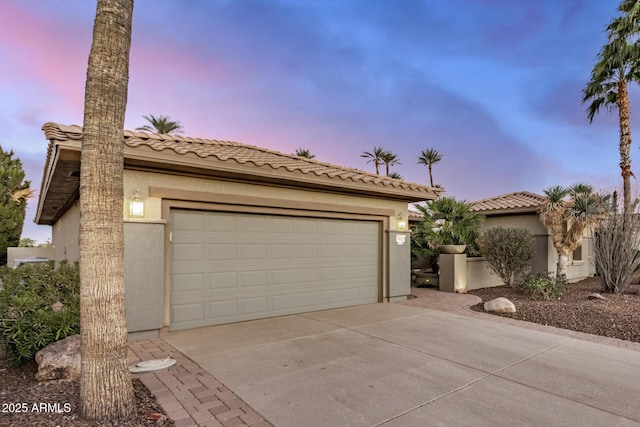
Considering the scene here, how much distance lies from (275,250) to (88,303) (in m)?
4.83

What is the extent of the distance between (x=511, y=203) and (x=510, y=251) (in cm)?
385

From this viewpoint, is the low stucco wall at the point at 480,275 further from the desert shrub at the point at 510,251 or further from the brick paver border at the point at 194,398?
the brick paver border at the point at 194,398

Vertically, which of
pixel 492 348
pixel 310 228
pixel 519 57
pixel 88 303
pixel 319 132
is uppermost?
pixel 519 57

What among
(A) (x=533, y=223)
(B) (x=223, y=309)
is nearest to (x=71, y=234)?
(B) (x=223, y=309)

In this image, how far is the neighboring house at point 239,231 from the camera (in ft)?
19.4

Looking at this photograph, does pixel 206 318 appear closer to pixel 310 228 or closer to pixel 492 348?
pixel 310 228

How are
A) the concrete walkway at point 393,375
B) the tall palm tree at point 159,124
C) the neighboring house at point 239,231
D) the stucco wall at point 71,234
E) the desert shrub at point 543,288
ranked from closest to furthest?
the concrete walkway at point 393,375
the neighboring house at point 239,231
the stucco wall at point 71,234
the desert shrub at point 543,288
the tall palm tree at point 159,124

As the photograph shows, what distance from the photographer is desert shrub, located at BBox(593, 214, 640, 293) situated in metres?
10.1

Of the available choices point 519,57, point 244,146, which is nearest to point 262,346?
point 244,146

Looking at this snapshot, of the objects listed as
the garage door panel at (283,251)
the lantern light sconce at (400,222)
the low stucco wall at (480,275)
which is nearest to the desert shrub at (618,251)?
the low stucco wall at (480,275)

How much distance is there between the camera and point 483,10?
34.6 feet

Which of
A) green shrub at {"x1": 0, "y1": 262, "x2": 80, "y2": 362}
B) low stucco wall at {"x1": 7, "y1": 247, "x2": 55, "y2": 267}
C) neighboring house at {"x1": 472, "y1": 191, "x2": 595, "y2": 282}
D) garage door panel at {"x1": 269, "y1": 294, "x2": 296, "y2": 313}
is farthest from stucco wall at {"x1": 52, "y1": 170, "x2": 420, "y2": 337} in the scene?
low stucco wall at {"x1": 7, "y1": 247, "x2": 55, "y2": 267}

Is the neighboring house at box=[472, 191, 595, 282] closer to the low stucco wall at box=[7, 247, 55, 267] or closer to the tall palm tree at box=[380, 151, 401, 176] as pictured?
the low stucco wall at box=[7, 247, 55, 267]

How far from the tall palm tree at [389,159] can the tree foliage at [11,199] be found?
29057 mm
